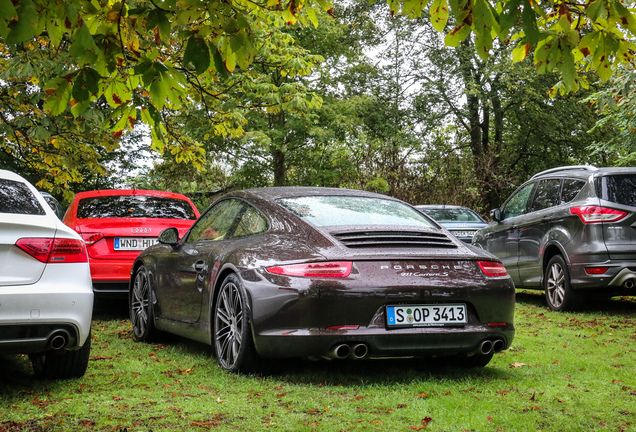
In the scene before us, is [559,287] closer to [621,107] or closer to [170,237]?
[170,237]

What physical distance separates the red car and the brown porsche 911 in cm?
293

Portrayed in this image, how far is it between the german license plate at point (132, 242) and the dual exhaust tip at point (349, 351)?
176 inches

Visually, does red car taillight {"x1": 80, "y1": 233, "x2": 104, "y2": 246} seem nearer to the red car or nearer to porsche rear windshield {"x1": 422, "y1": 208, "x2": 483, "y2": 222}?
the red car

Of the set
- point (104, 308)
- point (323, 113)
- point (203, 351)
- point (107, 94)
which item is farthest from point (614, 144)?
point (107, 94)

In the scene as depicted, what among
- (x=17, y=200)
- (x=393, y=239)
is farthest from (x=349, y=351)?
(x=17, y=200)

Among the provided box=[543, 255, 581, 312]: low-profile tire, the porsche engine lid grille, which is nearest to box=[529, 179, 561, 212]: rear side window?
box=[543, 255, 581, 312]: low-profile tire

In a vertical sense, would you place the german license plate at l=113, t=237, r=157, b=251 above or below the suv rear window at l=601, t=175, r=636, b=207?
below

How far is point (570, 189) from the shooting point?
951 cm

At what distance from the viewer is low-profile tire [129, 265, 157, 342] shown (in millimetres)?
6930

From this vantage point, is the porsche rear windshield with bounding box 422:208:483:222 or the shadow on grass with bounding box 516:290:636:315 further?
the porsche rear windshield with bounding box 422:208:483:222

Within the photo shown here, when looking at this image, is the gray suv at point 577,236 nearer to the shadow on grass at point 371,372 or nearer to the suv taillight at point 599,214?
the suv taillight at point 599,214

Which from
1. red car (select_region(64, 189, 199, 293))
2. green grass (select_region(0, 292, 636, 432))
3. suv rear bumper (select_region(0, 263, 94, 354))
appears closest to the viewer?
green grass (select_region(0, 292, 636, 432))

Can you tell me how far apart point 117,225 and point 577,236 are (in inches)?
218

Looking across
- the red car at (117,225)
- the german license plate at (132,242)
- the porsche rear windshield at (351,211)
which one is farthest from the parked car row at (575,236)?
the german license plate at (132,242)
